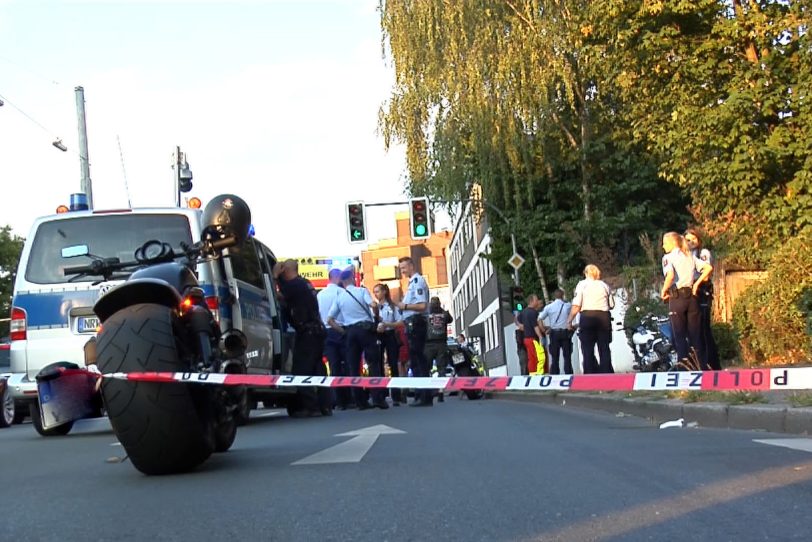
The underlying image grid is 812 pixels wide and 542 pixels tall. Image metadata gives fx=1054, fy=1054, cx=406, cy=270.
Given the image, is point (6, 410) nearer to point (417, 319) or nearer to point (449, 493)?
point (417, 319)

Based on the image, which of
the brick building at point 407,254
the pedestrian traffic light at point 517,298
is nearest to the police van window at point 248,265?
the pedestrian traffic light at point 517,298

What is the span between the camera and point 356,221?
91.6 feet

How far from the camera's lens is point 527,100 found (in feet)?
84.9

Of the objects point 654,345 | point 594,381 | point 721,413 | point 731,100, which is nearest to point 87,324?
point 721,413

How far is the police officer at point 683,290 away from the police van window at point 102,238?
4.98 meters

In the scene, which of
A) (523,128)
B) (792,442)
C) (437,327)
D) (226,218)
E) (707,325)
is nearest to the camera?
(226,218)

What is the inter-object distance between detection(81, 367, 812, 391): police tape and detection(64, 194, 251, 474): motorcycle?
0.24 feet

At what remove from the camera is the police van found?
987cm

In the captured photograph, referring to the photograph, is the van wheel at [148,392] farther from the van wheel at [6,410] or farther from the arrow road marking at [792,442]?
the van wheel at [6,410]

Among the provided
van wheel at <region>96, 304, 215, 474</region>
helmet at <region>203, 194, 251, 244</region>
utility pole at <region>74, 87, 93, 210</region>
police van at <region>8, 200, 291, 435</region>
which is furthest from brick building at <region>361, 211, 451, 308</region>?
van wheel at <region>96, 304, 215, 474</region>

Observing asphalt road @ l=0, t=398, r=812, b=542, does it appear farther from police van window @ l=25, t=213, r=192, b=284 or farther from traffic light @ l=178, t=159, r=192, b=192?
traffic light @ l=178, t=159, r=192, b=192

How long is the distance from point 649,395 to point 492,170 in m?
17.3

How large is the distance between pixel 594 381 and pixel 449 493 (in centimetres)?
90

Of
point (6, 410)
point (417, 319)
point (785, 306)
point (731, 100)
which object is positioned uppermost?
point (731, 100)
